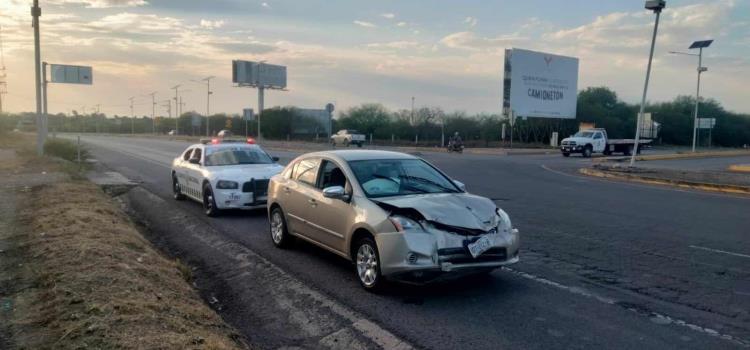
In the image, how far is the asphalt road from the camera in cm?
520

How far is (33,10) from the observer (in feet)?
86.1

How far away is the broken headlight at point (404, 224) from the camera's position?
6184mm

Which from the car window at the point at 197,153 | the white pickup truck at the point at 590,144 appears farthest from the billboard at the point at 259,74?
the car window at the point at 197,153

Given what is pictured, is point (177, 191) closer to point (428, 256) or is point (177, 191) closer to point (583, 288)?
point (428, 256)

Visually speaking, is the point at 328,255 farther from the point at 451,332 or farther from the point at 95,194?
the point at 95,194

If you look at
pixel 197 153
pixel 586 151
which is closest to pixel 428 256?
pixel 197 153

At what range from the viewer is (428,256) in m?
6.02

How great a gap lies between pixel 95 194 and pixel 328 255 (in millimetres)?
8386

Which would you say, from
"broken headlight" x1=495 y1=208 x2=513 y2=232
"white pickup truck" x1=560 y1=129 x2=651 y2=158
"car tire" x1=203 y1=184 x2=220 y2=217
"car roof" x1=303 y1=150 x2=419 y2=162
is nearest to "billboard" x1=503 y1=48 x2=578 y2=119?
"white pickup truck" x1=560 y1=129 x2=651 y2=158

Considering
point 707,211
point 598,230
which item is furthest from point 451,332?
point 707,211

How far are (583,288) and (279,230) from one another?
4376mm

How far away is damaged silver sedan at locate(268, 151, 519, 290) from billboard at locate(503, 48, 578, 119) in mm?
47123

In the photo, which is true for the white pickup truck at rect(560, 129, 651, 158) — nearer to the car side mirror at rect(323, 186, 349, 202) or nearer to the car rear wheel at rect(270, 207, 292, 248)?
the car rear wheel at rect(270, 207, 292, 248)

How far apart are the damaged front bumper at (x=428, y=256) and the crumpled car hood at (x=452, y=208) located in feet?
0.45
